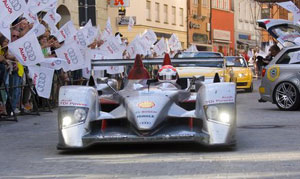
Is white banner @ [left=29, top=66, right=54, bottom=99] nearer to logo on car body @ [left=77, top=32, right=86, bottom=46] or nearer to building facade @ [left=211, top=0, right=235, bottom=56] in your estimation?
logo on car body @ [left=77, top=32, right=86, bottom=46]

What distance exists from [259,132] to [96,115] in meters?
3.43

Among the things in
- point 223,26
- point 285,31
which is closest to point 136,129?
point 285,31

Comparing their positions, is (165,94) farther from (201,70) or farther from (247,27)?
(247,27)

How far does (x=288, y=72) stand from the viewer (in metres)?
19.2

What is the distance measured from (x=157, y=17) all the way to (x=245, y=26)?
24.5 metres

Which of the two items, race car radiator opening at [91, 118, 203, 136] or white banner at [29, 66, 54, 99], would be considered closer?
race car radiator opening at [91, 118, 203, 136]

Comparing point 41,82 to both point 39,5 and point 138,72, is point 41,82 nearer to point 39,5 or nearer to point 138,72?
point 39,5

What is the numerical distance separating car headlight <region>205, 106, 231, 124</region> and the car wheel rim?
341 inches

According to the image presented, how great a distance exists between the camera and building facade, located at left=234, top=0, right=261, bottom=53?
77.9m

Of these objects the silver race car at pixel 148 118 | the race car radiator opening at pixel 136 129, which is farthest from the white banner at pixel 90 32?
the race car radiator opening at pixel 136 129

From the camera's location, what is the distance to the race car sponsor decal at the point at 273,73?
63.6ft

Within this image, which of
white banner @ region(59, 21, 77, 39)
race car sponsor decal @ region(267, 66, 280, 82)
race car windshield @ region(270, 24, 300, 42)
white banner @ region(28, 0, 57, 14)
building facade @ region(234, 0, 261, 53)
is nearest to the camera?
white banner @ region(28, 0, 57, 14)

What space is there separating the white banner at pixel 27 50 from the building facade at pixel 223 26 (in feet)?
179

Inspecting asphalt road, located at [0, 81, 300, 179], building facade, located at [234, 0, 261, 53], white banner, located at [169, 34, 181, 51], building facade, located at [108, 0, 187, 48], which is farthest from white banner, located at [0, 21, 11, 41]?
building facade, located at [234, 0, 261, 53]
